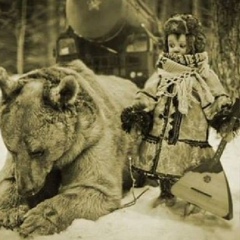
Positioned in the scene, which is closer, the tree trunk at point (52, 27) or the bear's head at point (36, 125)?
the bear's head at point (36, 125)

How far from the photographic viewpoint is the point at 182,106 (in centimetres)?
139

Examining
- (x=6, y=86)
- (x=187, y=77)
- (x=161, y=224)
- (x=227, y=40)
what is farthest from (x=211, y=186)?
(x=6, y=86)

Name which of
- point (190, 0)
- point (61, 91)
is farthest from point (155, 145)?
point (190, 0)

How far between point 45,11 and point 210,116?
566 mm

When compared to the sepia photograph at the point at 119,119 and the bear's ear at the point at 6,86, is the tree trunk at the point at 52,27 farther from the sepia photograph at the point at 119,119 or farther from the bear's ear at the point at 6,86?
the bear's ear at the point at 6,86

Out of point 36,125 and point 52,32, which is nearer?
point 36,125

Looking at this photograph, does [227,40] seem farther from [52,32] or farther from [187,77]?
[52,32]

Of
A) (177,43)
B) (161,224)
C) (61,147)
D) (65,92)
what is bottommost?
(161,224)

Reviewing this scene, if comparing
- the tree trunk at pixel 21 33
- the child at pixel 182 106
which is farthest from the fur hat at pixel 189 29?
the tree trunk at pixel 21 33

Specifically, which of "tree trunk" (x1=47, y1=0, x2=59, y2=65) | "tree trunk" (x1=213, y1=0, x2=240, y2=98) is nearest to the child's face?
"tree trunk" (x1=213, y1=0, x2=240, y2=98)

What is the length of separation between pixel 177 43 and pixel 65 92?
34cm

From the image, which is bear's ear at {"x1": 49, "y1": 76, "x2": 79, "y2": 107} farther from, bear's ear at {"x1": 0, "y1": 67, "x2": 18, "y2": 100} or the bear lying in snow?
bear's ear at {"x1": 0, "y1": 67, "x2": 18, "y2": 100}

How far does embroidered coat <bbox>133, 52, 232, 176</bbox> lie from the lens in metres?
1.39

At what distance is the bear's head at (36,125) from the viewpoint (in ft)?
4.41
